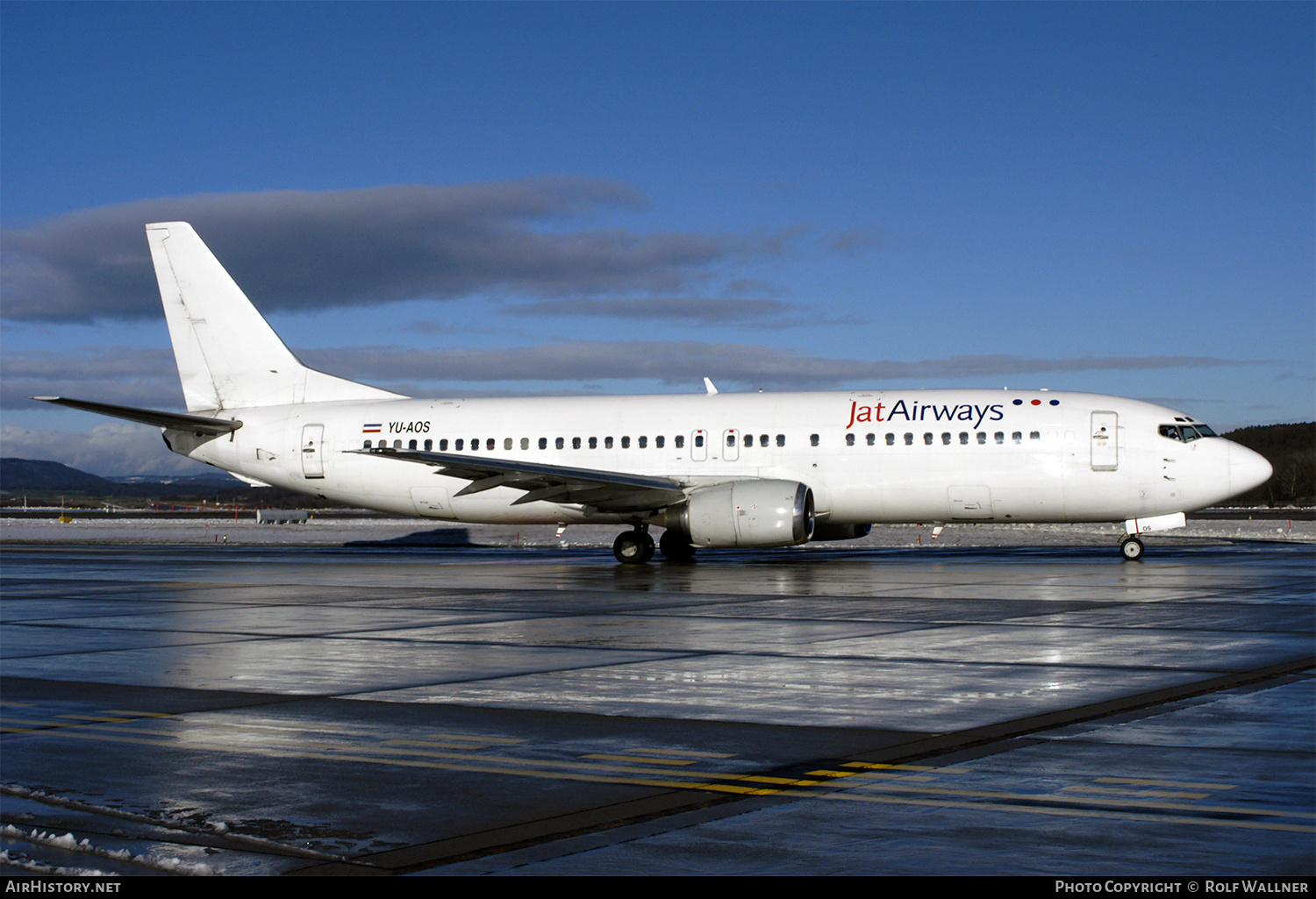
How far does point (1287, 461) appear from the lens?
108625 mm

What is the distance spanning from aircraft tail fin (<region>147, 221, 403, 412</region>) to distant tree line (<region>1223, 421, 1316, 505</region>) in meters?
72.9

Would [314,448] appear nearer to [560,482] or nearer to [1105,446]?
[560,482]

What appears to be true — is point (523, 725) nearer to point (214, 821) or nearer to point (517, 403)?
point (214, 821)

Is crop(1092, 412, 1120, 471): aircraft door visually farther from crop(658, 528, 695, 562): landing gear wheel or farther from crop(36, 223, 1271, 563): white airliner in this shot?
crop(658, 528, 695, 562): landing gear wheel

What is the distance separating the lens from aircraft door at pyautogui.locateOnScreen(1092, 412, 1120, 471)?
87.1 feet

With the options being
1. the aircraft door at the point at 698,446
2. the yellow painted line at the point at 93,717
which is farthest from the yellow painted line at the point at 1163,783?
the aircraft door at the point at 698,446

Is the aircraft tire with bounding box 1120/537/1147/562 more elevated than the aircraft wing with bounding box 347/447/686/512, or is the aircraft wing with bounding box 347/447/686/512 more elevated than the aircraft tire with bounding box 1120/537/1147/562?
the aircraft wing with bounding box 347/447/686/512

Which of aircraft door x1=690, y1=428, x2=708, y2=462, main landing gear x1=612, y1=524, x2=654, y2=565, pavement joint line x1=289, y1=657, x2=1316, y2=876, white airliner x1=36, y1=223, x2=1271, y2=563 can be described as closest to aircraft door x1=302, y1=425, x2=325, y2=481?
white airliner x1=36, y1=223, x2=1271, y2=563

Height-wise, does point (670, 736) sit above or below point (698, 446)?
below

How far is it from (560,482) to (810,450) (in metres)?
5.69

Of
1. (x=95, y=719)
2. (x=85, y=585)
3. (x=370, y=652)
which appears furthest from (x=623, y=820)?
(x=85, y=585)

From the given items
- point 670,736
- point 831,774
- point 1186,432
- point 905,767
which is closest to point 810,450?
point 1186,432

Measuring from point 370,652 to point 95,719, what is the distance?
421 centimetres

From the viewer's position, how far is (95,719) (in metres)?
9.53
